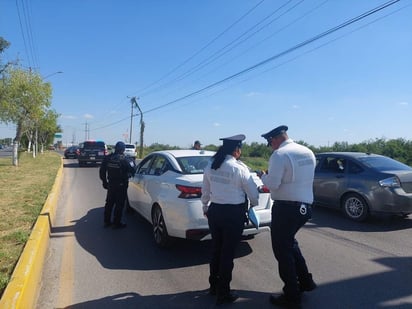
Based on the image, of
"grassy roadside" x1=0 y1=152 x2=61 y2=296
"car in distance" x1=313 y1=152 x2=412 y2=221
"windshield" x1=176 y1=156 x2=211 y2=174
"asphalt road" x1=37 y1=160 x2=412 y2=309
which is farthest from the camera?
"car in distance" x1=313 y1=152 x2=412 y2=221

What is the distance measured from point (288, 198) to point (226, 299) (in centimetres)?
128

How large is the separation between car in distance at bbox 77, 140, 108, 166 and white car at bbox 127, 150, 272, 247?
19.1 meters

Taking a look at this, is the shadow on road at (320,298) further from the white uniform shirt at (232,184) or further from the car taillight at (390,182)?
the car taillight at (390,182)

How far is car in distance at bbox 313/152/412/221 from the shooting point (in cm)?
703

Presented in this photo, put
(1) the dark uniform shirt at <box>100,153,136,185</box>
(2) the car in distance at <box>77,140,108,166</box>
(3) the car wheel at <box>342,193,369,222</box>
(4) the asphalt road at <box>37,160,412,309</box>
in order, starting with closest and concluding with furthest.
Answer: (4) the asphalt road at <box>37,160,412,309</box> → (1) the dark uniform shirt at <box>100,153,136,185</box> → (3) the car wheel at <box>342,193,369,222</box> → (2) the car in distance at <box>77,140,108,166</box>

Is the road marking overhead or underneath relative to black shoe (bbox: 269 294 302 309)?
underneath

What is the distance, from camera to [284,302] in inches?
142

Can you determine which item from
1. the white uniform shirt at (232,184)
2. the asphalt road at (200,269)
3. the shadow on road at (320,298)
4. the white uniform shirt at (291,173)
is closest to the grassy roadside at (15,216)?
the asphalt road at (200,269)

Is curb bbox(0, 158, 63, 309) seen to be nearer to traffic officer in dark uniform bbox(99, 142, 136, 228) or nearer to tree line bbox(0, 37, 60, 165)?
traffic officer in dark uniform bbox(99, 142, 136, 228)

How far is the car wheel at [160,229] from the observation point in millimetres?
5355

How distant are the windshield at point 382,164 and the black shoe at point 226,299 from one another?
17.1 feet

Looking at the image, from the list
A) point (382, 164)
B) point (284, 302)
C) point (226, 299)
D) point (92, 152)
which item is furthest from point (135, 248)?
point (92, 152)

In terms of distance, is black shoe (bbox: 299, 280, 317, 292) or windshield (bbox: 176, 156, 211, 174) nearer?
black shoe (bbox: 299, 280, 317, 292)

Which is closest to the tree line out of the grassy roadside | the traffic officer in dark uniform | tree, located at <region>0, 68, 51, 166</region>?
tree, located at <region>0, 68, 51, 166</region>
